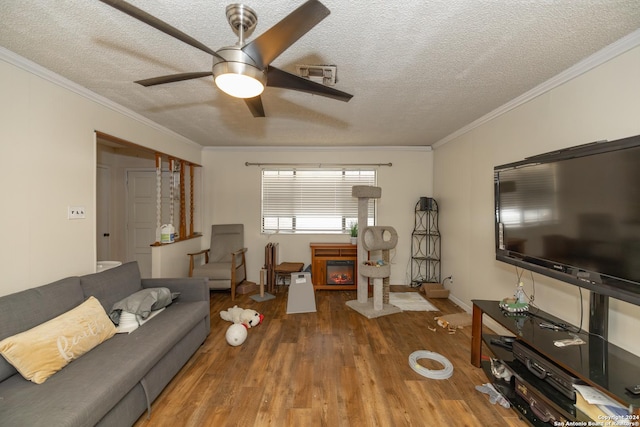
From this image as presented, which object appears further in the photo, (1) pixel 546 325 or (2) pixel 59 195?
(2) pixel 59 195

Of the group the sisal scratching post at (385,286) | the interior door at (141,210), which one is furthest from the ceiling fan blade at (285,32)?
the interior door at (141,210)

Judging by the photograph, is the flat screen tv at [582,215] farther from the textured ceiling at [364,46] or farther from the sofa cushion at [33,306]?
the sofa cushion at [33,306]

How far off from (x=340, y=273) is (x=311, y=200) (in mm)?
1369

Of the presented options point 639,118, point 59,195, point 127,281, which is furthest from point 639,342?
point 59,195

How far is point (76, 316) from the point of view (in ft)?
5.48

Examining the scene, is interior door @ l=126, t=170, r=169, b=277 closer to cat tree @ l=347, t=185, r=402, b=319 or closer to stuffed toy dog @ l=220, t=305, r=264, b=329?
stuffed toy dog @ l=220, t=305, r=264, b=329

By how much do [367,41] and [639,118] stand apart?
5.53 feet

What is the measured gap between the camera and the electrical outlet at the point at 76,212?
2.20 metres

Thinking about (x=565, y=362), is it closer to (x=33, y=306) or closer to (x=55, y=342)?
(x=55, y=342)

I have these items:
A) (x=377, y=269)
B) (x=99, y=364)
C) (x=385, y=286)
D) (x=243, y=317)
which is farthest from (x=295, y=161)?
(x=99, y=364)

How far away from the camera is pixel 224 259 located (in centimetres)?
423

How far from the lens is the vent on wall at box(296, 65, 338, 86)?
1.85m

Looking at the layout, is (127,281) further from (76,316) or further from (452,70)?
(452,70)

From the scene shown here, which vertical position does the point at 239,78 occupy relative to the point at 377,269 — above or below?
above
